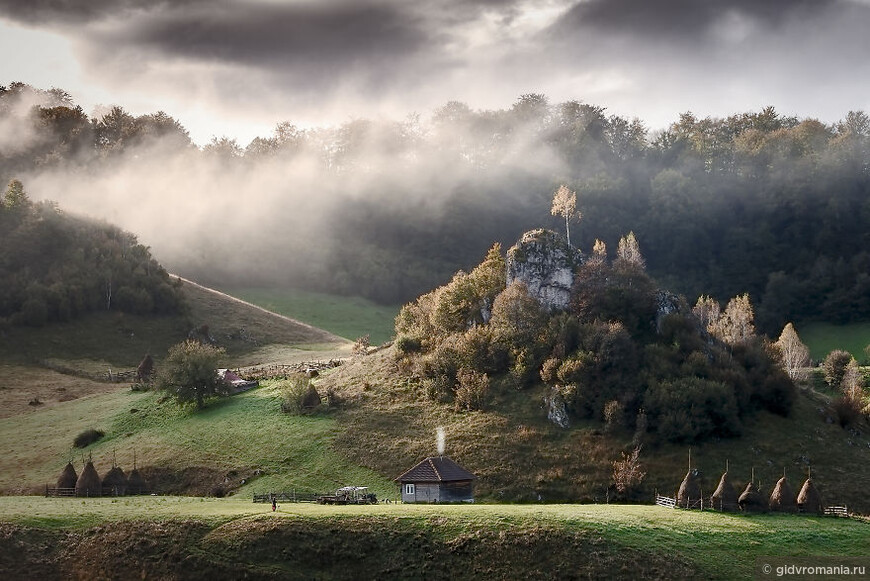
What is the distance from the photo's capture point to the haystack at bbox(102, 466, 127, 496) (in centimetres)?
8656

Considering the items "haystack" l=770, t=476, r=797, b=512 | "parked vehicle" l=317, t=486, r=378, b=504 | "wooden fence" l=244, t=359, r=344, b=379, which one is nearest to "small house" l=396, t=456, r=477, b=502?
"parked vehicle" l=317, t=486, r=378, b=504

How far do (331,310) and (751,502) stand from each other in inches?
4553

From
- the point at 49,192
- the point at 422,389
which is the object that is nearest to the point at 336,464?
the point at 422,389

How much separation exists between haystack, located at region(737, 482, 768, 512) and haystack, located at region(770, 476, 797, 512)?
32.2 inches

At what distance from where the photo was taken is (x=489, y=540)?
65875 mm

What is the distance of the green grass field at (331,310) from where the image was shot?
172375mm

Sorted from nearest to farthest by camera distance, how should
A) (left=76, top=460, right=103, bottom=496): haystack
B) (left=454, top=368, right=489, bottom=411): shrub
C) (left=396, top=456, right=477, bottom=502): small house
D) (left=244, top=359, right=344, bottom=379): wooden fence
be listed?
1. (left=396, top=456, right=477, bottom=502): small house
2. (left=76, top=460, right=103, bottom=496): haystack
3. (left=454, top=368, right=489, bottom=411): shrub
4. (left=244, top=359, right=344, bottom=379): wooden fence

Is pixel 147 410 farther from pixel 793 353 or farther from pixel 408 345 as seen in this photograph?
pixel 793 353

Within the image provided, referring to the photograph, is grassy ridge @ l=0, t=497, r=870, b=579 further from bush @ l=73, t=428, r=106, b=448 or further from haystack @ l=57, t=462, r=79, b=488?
bush @ l=73, t=428, r=106, b=448

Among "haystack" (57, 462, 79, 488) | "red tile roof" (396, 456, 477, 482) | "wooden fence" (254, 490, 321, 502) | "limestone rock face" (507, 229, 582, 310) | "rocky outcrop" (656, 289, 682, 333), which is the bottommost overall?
"wooden fence" (254, 490, 321, 502)

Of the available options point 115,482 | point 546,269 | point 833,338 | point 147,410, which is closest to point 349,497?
point 115,482

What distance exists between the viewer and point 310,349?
149 metres

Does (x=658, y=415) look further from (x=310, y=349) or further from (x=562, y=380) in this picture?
(x=310, y=349)

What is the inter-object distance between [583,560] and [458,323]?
45.8 meters
